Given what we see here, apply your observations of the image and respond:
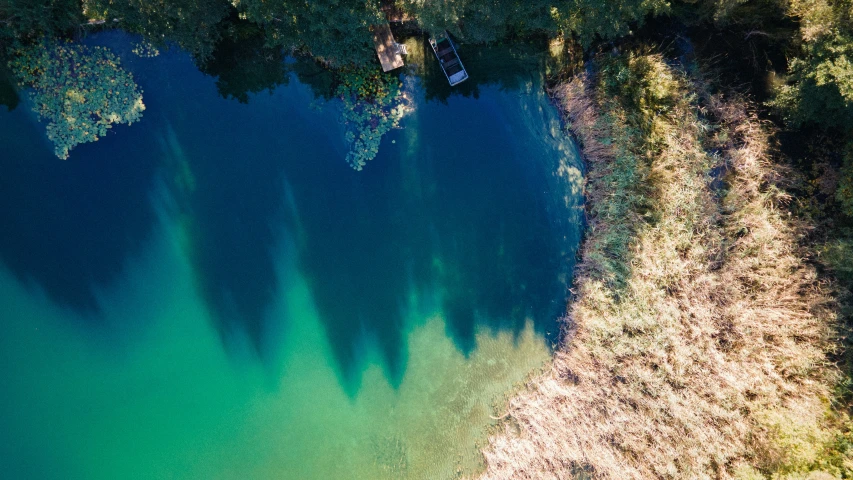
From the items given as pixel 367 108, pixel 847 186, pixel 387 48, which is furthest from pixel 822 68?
pixel 367 108

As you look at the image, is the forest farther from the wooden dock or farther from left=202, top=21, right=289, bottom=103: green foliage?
the wooden dock

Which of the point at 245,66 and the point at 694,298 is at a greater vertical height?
the point at 245,66

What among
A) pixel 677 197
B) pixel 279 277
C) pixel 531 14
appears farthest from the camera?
pixel 279 277

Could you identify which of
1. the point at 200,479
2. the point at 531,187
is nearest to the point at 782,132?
the point at 531,187

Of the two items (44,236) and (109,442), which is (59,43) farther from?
(109,442)

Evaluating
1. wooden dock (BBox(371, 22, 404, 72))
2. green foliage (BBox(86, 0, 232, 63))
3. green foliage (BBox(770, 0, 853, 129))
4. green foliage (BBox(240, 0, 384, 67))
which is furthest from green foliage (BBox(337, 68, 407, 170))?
green foliage (BBox(770, 0, 853, 129))

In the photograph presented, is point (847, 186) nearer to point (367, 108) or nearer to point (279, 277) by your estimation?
point (367, 108)

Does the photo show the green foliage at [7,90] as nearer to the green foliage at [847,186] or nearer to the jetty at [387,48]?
the jetty at [387,48]
